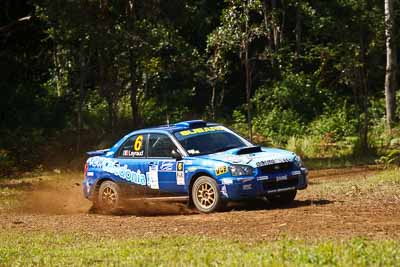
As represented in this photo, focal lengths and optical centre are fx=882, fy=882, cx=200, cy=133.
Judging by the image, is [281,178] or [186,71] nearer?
[281,178]

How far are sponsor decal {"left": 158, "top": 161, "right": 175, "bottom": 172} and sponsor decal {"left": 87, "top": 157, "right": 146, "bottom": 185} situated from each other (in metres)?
0.45

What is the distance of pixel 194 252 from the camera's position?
9.84 meters

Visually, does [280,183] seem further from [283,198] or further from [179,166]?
[179,166]

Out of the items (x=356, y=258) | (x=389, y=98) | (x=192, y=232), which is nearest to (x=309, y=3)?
(x=389, y=98)

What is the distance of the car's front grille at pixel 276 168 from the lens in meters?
14.3

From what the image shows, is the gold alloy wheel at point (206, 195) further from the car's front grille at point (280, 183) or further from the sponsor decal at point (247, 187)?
the car's front grille at point (280, 183)

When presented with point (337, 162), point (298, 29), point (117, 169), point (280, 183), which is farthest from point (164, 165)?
point (298, 29)

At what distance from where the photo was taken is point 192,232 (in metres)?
12.2

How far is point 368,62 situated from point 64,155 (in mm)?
11230

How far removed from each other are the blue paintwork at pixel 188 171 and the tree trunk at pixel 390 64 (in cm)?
1453

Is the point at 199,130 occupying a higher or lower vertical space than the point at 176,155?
higher

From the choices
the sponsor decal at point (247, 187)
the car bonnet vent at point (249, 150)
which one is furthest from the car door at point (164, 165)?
the sponsor decal at point (247, 187)

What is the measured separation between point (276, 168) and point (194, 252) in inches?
192

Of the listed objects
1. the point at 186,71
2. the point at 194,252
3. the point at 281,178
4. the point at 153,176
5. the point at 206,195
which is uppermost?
the point at 186,71
